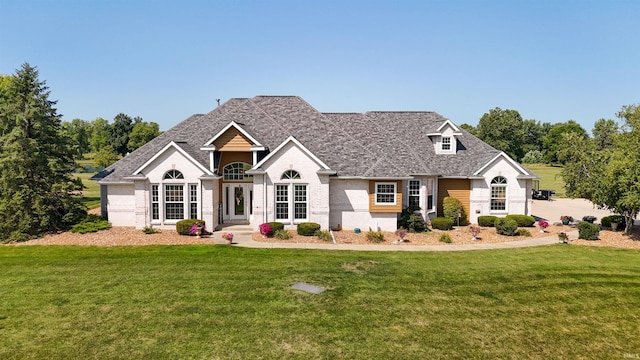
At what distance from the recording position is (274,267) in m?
16.5

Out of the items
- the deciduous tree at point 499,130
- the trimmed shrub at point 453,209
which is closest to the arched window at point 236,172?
the trimmed shrub at point 453,209

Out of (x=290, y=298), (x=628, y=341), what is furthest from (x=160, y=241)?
(x=628, y=341)

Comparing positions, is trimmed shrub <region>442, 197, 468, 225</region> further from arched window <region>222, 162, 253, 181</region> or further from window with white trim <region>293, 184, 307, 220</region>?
arched window <region>222, 162, 253, 181</region>

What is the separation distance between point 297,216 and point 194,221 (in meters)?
6.37

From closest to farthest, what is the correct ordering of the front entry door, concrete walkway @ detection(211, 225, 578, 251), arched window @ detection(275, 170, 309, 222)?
concrete walkway @ detection(211, 225, 578, 251) < arched window @ detection(275, 170, 309, 222) < the front entry door

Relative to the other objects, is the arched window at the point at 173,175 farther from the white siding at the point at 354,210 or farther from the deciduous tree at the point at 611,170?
the deciduous tree at the point at 611,170

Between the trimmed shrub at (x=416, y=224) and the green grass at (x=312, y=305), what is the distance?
577cm

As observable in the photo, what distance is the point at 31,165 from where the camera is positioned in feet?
72.0

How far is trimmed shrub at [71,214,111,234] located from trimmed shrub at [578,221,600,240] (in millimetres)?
29587

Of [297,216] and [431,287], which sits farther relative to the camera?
[297,216]

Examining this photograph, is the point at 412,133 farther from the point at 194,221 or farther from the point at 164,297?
the point at 164,297

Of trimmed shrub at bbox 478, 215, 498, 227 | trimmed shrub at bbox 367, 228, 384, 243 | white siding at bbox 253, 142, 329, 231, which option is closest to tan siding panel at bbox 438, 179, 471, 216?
trimmed shrub at bbox 478, 215, 498, 227

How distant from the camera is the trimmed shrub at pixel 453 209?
2725cm

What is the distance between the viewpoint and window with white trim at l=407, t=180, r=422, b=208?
26703 millimetres
